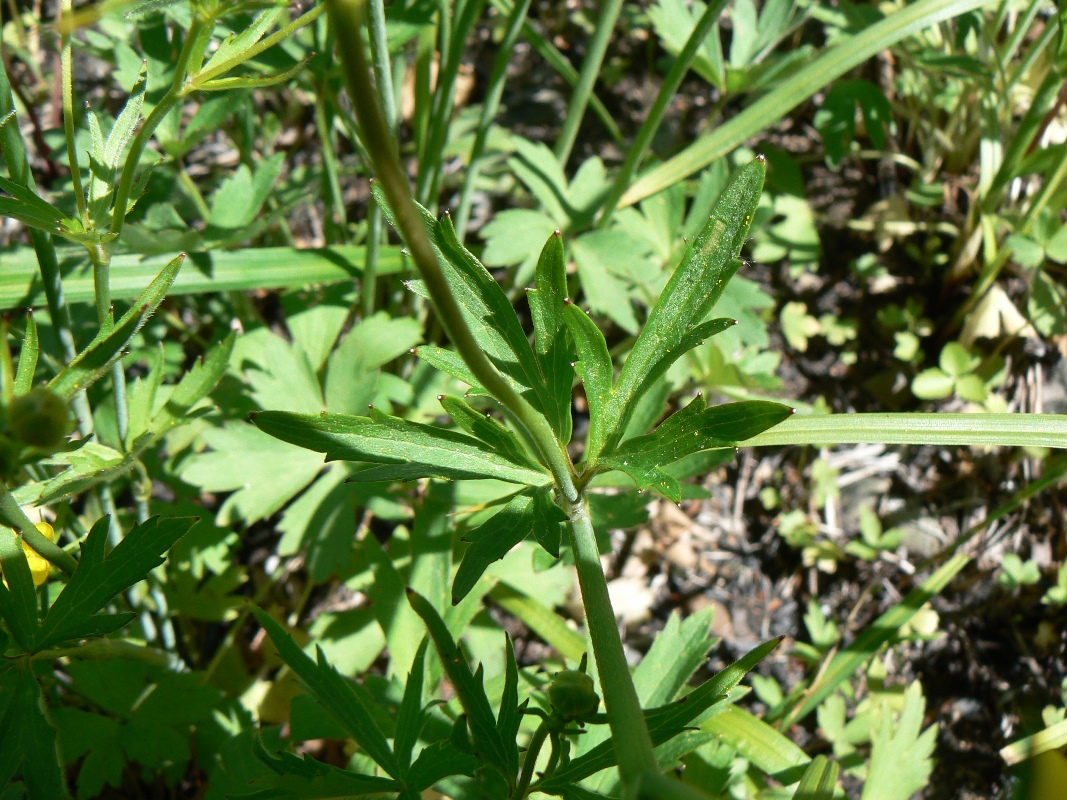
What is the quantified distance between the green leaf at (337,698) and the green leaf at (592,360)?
608 millimetres

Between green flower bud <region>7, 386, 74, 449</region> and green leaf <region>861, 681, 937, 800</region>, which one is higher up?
green flower bud <region>7, 386, 74, 449</region>

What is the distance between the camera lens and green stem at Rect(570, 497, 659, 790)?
798 mm

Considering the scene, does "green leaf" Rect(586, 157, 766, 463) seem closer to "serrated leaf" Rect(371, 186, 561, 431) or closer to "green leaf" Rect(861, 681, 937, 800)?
"serrated leaf" Rect(371, 186, 561, 431)

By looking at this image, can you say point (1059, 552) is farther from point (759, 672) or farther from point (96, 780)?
point (96, 780)

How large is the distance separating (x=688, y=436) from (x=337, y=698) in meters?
0.71

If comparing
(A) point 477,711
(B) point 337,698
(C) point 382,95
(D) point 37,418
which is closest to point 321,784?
(B) point 337,698

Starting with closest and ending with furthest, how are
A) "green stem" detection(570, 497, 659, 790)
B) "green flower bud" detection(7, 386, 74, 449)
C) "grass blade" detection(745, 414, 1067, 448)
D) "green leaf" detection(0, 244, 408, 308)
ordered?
"green flower bud" detection(7, 386, 74, 449) < "green stem" detection(570, 497, 659, 790) < "grass blade" detection(745, 414, 1067, 448) < "green leaf" detection(0, 244, 408, 308)

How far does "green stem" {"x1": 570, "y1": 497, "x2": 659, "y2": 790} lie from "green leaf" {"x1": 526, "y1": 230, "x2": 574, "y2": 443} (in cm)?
13

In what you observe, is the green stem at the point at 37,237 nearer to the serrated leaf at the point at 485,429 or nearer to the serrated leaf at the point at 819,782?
the serrated leaf at the point at 485,429

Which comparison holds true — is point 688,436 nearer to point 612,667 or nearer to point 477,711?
point 612,667

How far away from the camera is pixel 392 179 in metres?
0.56

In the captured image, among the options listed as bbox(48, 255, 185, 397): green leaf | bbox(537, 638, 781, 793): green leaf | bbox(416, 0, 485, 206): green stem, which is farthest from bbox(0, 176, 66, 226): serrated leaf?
bbox(537, 638, 781, 793): green leaf

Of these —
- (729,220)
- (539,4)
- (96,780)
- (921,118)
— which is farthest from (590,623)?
(539,4)

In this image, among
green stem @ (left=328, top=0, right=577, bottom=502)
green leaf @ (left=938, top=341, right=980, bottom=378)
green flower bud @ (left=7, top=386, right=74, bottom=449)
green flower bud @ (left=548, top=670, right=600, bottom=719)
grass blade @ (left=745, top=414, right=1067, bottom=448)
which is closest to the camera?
green stem @ (left=328, top=0, right=577, bottom=502)
